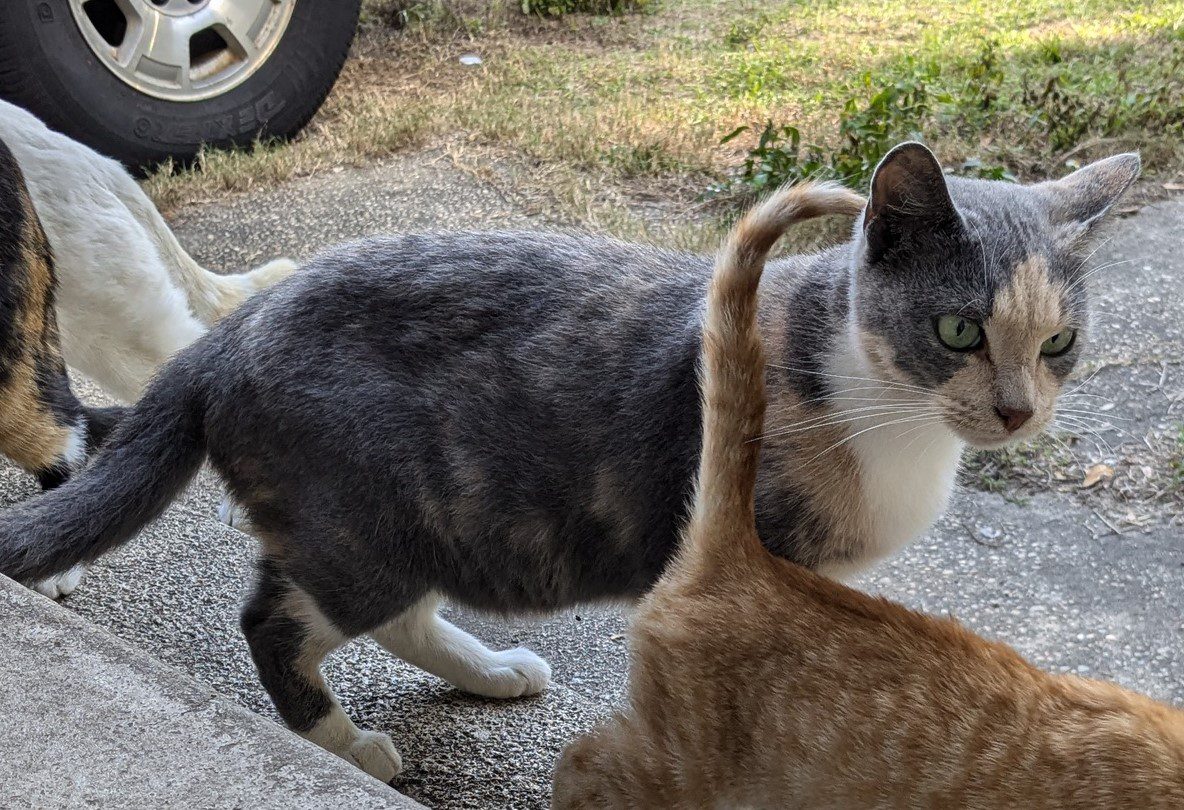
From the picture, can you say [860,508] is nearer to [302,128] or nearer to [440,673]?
[440,673]

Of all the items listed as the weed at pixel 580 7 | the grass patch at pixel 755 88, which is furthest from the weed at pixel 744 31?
the weed at pixel 580 7

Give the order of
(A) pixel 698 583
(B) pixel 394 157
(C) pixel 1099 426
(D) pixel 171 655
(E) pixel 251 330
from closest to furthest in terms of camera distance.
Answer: (A) pixel 698 583, (E) pixel 251 330, (D) pixel 171 655, (C) pixel 1099 426, (B) pixel 394 157

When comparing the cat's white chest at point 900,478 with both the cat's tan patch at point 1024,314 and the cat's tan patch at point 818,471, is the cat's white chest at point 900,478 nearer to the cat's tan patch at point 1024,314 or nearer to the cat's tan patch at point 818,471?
the cat's tan patch at point 818,471

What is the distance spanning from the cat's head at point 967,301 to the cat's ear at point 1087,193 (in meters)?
0.03

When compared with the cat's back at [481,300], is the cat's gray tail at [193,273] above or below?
below

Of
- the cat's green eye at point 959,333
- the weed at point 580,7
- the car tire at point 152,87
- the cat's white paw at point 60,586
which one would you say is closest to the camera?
the cat's green eye at point 959,333

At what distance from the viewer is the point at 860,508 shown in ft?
8.31

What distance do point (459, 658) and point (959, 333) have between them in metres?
1.43

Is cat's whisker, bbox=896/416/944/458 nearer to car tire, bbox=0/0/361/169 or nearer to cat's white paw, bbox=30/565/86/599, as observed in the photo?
cat's white paw, bbox=30/565/86/599

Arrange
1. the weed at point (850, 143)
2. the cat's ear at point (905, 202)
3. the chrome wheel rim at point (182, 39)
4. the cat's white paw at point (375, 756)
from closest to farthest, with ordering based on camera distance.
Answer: the cat's ear at point (905, 202) → the cat's white paw at point (375, 756) → the weed at point (850, 143) → the chrome wheel rim at point (182, 39)

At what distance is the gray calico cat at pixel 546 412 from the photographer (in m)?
2.51

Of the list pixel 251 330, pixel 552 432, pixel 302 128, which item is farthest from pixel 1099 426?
pixel 302 128

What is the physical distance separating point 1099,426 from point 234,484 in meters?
2.97

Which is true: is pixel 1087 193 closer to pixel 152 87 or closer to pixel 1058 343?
pixel 1058 343
